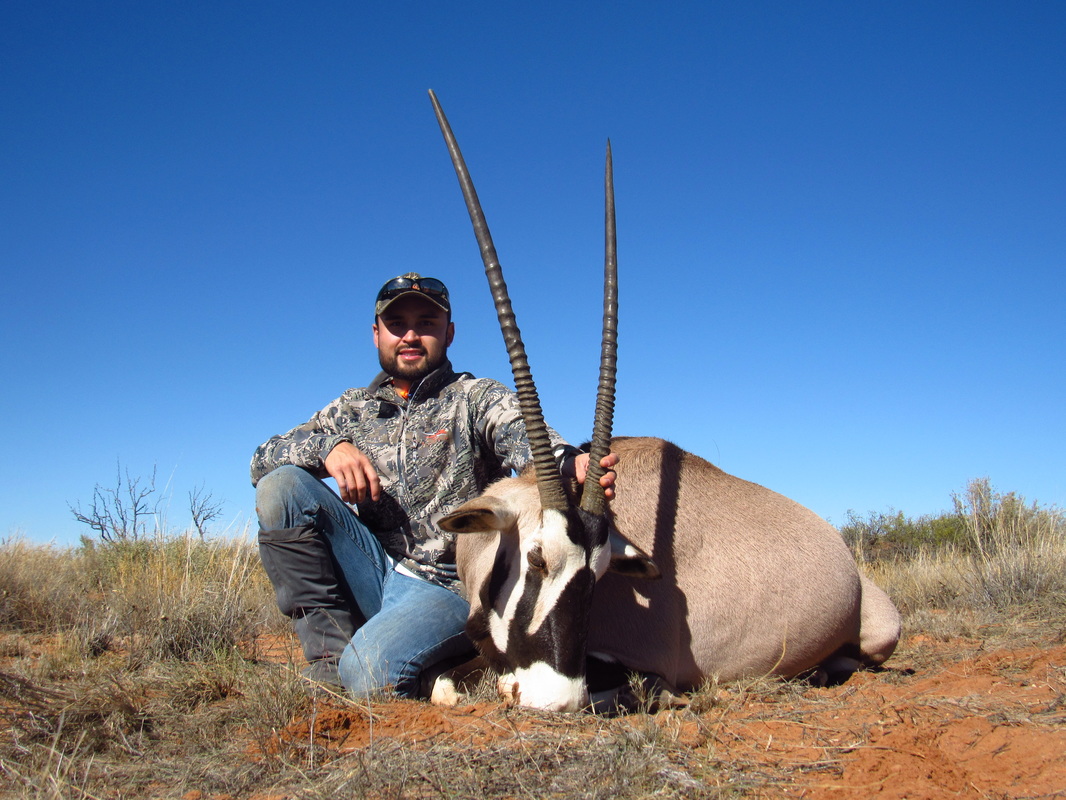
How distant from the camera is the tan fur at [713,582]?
12.4ft

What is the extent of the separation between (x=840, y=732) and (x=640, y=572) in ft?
3.71

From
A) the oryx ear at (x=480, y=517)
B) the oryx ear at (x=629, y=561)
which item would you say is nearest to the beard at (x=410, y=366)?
the oryx ear at (x=480, y=517)

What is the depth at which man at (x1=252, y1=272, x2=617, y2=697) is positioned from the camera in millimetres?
3975

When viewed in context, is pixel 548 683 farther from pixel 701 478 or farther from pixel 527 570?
pixel 701 478

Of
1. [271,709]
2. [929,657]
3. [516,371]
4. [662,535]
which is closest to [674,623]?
[662,535]

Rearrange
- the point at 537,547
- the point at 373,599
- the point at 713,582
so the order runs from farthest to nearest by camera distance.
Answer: the point at 373,599 → the point at 713,582 → the point at 537,547

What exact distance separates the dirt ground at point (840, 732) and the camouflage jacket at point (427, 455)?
122cm

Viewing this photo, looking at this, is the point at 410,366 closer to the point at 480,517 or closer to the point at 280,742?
the point at 480,517

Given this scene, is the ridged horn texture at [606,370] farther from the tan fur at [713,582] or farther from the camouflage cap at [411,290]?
the camouflage cap at [411,290]

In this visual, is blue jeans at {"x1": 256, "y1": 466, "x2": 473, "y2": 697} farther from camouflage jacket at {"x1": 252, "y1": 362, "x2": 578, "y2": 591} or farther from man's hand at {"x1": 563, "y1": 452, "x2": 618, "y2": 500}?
man's hand at {"x1": 563, "y1": 452, "x2": 618, "y2": 500}

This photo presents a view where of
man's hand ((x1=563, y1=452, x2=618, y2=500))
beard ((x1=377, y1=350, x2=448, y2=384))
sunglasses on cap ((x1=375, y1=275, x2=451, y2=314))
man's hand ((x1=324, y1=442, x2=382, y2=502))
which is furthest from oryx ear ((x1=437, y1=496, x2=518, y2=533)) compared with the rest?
sunglasses on cap ((x1=375, y1=275, x2=451, y2=314))

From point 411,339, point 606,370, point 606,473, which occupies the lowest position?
point 606,473

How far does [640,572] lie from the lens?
3.69m

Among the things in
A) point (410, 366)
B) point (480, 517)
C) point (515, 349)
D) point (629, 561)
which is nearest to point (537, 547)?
point (480, 517)
